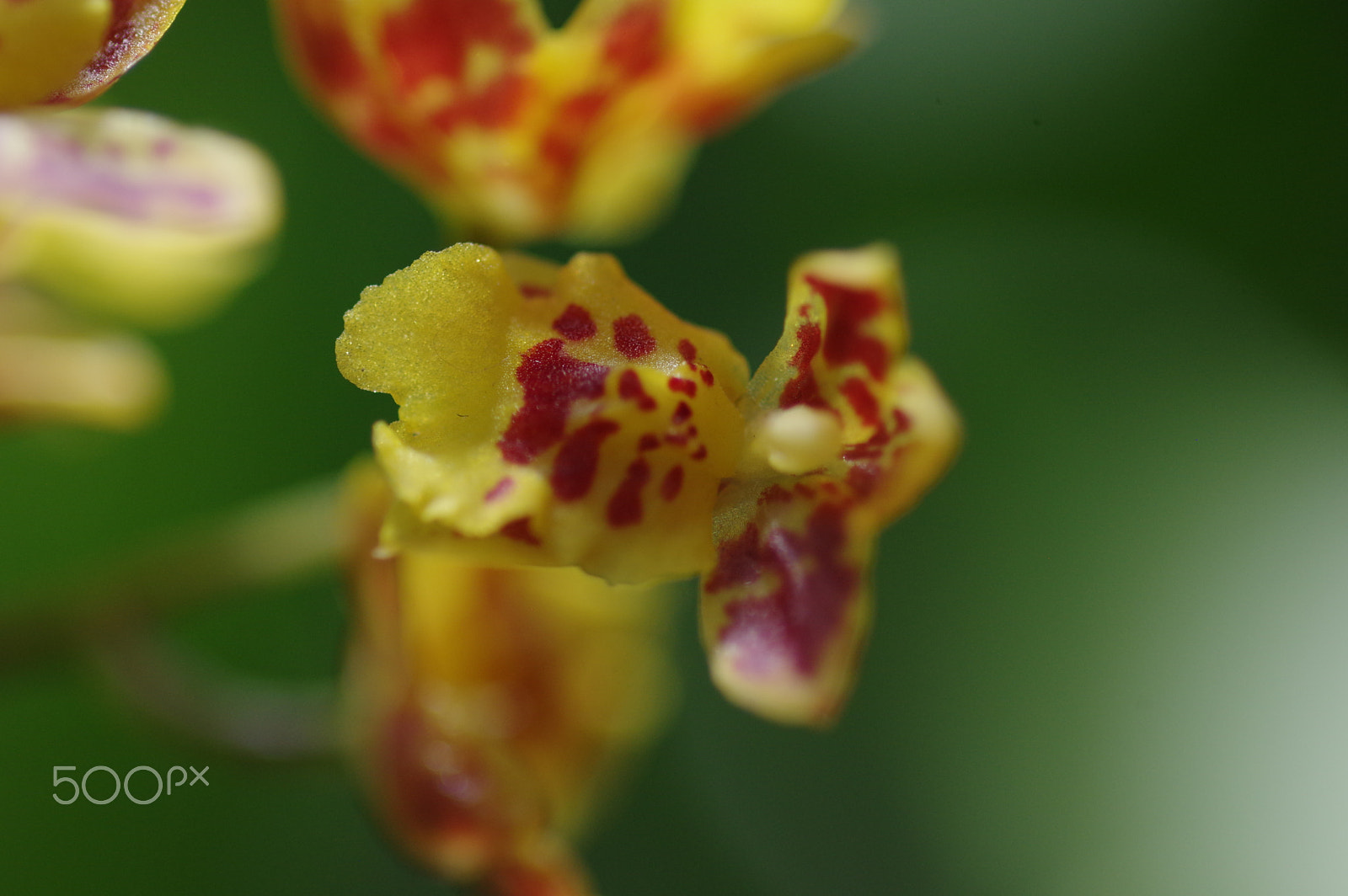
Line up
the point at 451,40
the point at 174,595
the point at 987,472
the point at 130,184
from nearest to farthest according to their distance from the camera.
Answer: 1. the point at 130,184
2. the point at 451,40
3. the point at 174,595
4. the point at 987,472

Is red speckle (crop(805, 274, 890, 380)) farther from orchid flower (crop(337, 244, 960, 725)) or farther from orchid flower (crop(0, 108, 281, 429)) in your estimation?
orchid flower (crop(0, 108, 281, 429))

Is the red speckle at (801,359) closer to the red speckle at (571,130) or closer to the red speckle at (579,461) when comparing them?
the red speckle at (579,461)

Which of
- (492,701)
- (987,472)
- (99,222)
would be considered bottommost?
(987,472)

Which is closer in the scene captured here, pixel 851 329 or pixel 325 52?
pixel 851 329

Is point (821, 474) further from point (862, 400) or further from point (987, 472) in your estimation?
point (987, 472)

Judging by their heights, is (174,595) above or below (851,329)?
below

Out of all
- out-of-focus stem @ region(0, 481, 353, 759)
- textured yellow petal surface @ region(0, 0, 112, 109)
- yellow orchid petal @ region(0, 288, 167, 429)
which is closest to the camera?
textured yellow petal surface @ region(0, 0, 112, 109)

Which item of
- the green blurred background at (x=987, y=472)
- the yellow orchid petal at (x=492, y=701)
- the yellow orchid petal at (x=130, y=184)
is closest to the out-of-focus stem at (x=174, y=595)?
the yellow orchid petal at (x=492, y=701)

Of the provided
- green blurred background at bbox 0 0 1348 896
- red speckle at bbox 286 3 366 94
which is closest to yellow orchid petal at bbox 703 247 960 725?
red speckle at bbox 286 3 366 94

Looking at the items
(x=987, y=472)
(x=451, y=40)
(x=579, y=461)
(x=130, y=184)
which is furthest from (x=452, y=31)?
(x=987, y=472)
